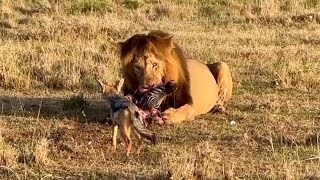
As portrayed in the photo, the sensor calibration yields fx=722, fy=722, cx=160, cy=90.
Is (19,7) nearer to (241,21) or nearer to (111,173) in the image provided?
(241,21)

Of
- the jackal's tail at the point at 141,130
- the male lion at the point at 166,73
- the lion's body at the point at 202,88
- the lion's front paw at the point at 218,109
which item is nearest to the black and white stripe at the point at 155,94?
the male lion at the point at 166,73

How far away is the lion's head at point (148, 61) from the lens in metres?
7.86

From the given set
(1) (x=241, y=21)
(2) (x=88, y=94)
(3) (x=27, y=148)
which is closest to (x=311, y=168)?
(3) (x=27, y=148)

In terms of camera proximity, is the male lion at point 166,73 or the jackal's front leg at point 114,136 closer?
the jackal's front leg at point 114,136

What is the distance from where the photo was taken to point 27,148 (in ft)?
21.7

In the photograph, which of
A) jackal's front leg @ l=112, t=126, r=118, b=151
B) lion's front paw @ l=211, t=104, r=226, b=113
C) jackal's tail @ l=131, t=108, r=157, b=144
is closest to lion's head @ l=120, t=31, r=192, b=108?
lion's front paw @ l=211, t=104, r=226, b=113

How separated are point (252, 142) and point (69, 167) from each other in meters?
1.98

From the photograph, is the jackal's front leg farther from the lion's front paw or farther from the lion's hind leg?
the lion's hind leg

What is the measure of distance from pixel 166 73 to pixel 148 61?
13.7 inches

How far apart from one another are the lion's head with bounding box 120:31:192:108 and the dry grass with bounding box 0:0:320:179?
0.56 m

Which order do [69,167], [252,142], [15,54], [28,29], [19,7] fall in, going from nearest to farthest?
[69,167]
[252,142]
[15,54]
[28,29]
[19,7]

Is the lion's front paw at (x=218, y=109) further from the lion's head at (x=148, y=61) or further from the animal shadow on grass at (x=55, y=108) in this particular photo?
the animal shadow on grass at (x=55, y=108)

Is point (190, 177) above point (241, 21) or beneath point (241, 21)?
above

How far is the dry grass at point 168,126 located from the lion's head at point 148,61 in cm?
56
